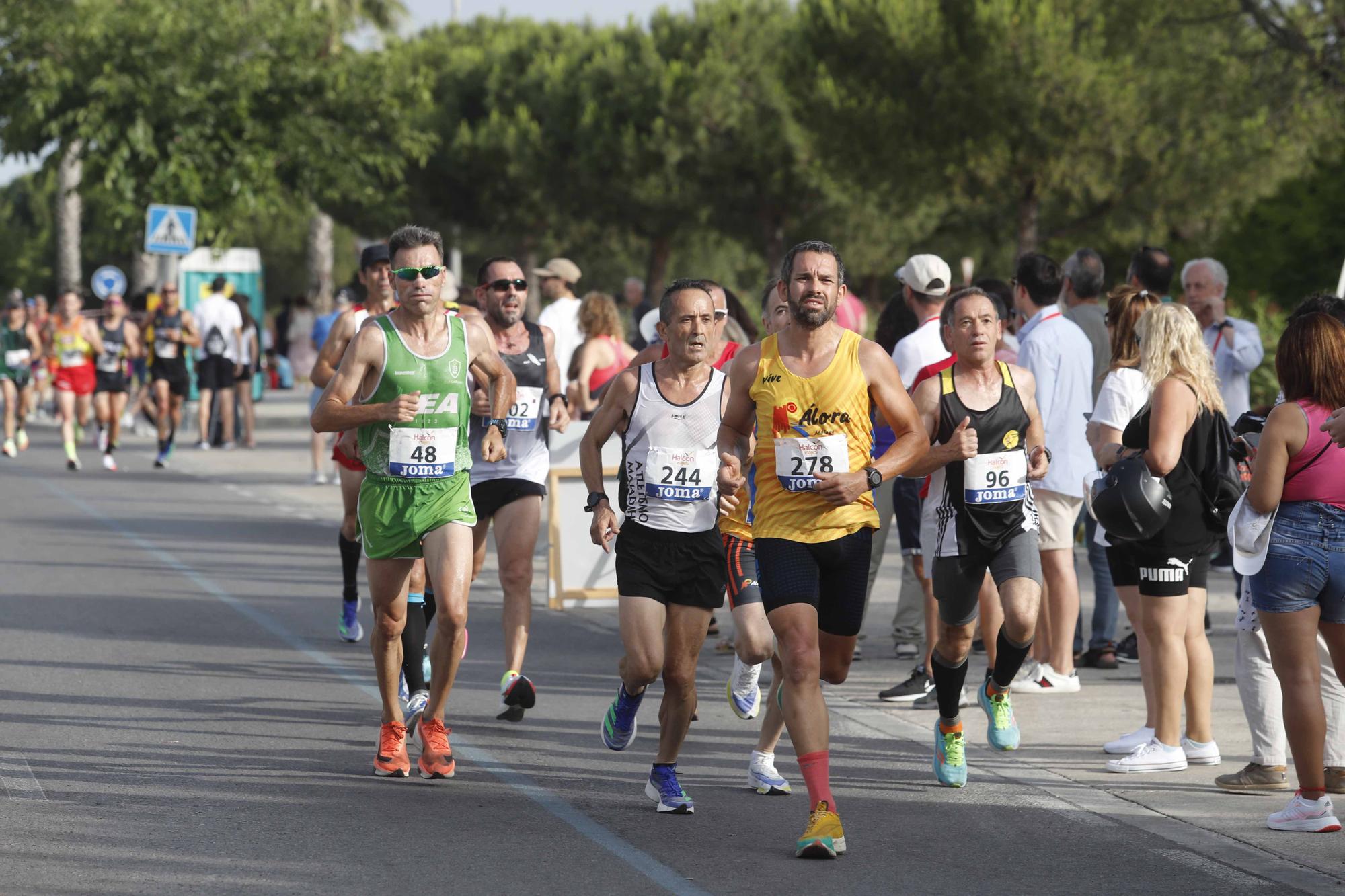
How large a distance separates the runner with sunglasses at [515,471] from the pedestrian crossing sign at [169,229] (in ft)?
60.3

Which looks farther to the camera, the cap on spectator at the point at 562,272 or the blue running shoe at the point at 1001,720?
the cap on spectator at the point at 562,272

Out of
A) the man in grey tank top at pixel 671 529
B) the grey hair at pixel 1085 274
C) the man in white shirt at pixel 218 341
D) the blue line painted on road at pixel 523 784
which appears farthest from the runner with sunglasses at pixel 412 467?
the man in white shirt at pixel 218 341

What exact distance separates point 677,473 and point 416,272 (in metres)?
Result: 1.29

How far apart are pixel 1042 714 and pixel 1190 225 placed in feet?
105

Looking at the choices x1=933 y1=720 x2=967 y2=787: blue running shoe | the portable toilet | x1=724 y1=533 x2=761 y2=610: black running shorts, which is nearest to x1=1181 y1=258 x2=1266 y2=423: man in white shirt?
x1=933 y1=720 x2=967 y2=787: blue running shoe

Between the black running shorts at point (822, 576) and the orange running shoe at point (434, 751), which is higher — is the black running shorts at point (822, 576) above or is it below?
above

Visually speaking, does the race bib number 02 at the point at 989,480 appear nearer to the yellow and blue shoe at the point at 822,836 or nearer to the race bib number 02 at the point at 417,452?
the yellow and blue shoe at the point at 822,836

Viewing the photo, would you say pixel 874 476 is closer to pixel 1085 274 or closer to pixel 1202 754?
pixel 1202 754

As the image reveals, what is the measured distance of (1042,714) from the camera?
326 inches

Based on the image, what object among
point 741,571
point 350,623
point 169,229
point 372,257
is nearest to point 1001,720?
point 741,571

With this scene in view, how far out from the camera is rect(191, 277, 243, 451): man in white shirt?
2228 centimetres

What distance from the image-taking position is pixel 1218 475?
7.02 meters

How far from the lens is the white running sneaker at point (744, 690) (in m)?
7.81

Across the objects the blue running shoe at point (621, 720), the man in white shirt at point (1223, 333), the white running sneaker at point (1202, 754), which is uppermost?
the man in white shirt at point (1223, 333)
